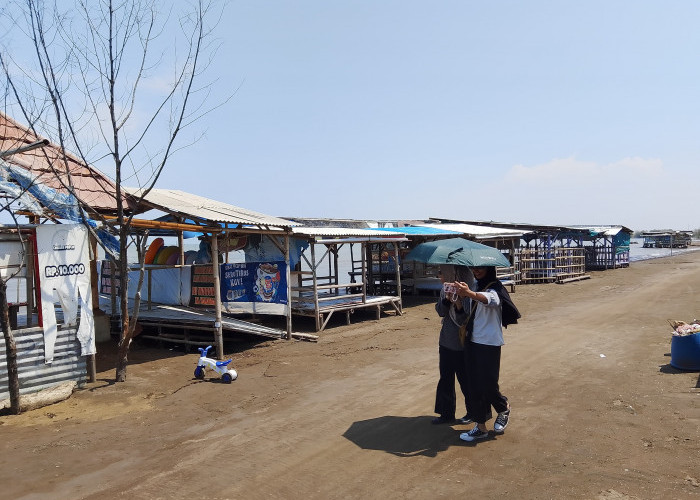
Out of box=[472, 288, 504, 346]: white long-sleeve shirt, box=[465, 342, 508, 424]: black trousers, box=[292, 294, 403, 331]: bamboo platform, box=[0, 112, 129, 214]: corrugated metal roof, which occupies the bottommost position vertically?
box=[292, 294, 403, 331]: bamboo platform

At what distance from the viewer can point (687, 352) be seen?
7.73 meters

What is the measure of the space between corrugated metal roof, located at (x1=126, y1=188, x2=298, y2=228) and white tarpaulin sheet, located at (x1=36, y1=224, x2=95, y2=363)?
2007mm

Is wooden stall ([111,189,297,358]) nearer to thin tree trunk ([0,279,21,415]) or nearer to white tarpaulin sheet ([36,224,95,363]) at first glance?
white tarpaulin sheet ([36,224,95,363])

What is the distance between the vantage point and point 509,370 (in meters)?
8.28

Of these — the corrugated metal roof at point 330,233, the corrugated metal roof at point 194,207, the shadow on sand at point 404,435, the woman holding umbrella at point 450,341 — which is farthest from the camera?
the corrugated metal roof at point 330,233

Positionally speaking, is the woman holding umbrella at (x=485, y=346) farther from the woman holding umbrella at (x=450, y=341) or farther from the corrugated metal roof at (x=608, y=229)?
the corrugated metal roof at (x=608, y=229)

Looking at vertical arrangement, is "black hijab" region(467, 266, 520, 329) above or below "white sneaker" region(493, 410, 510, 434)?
A: above

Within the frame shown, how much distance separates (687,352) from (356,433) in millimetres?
5343

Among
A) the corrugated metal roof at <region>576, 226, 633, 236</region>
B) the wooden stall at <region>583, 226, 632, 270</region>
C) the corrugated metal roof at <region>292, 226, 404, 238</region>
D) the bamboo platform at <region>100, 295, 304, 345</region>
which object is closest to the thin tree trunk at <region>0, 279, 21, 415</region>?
the bamboo platform at <region>100, 295, 304, 345</region>

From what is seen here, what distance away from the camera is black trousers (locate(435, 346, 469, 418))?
18.1ft

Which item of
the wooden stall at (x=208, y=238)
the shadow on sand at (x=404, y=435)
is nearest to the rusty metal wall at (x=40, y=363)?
the wooden stall at (x=208, y=238)

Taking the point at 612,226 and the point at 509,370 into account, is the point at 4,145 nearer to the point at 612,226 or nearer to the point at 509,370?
the point at 509,370

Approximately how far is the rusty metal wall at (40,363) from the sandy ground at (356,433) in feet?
1.09

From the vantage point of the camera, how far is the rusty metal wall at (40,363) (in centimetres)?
680
